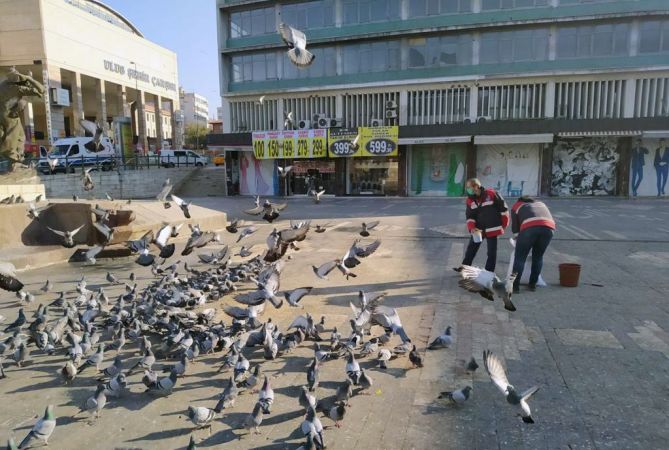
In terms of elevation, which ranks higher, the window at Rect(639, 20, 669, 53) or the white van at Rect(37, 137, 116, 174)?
the window at Rect(639, 20, 669, 53)

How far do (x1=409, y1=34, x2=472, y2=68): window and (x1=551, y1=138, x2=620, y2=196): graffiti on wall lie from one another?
7815mm

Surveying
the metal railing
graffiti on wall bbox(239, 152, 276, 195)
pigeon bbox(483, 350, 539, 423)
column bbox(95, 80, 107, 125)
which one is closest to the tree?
column bbox(95, 80, 107, 125)

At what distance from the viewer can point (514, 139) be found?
86.7 ft

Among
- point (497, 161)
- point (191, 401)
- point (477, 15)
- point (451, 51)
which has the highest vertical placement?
point (477, 15)

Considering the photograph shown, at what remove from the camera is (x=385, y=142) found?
2834 centimetres

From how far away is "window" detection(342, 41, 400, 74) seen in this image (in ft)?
96.2

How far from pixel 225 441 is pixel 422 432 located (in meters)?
1.45

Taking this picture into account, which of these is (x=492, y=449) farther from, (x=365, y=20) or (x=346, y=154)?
(x=365, y=20)

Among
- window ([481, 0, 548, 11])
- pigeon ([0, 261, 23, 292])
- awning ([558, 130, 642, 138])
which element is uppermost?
window ([481, 0, 548, 11])

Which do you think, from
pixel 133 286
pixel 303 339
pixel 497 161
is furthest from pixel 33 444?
pixel 497 161

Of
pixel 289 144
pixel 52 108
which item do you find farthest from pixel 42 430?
pixel 52 108

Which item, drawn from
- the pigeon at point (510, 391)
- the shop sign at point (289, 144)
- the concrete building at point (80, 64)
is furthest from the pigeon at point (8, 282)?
the concrete building at point (80, 64)

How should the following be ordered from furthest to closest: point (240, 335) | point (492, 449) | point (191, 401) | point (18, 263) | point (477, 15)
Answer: point (477, 15)
point (18, 263)
point (240, 335)
point (191, 401)
point (492, 449)

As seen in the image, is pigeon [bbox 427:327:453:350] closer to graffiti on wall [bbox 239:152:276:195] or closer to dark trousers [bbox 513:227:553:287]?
dark trousers [bbox 513:227:553:287]
